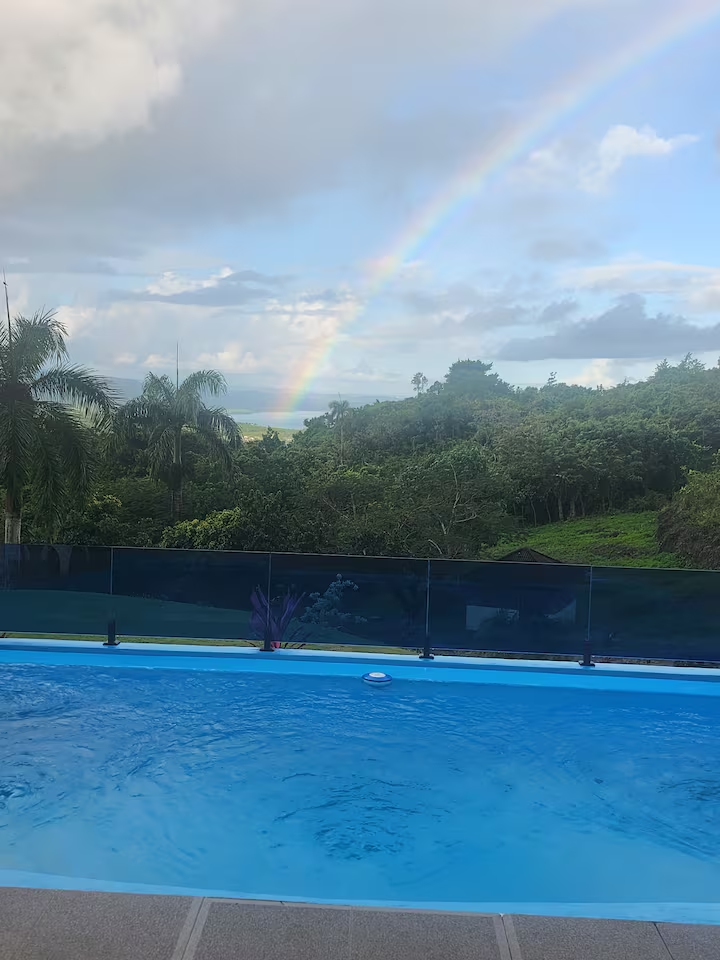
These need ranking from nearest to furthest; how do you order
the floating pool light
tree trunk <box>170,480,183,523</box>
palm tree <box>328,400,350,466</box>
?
the floating pool light, tree trunk <box>170,480,183,523</box>, palm tree <box>328,400,350,466</box>

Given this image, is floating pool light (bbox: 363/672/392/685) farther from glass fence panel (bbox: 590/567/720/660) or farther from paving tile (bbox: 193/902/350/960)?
paving tile (bbox: 193/902/350/960)

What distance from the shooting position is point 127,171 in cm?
1975

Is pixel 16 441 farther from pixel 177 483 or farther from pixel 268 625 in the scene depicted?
pixel 177 483

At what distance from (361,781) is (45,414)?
12.1 meters

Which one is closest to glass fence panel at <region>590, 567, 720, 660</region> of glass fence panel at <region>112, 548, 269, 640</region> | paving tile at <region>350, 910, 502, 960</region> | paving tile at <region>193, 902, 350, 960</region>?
glass fence panel at <region>112, 548, 269, 640</region>

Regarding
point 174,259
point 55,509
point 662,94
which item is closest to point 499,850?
point 55,509

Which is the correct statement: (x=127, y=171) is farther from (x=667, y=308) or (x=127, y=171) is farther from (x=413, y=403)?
(x=667, y=308)

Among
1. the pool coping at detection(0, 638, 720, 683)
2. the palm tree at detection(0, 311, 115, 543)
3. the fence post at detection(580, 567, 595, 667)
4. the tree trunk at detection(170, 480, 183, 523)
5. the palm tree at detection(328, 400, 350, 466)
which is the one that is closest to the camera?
the pool coping at detection(0, 638, 720, 683)

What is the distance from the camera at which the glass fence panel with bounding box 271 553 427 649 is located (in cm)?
967

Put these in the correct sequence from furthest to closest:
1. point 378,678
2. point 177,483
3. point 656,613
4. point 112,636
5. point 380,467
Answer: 1. point 380,467
2. point 177,483
3. point 112,636
4. point 656,613
5. point 378,678

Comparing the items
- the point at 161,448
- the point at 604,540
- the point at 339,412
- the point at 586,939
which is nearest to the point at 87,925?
the point at 586,939

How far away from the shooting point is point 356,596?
9742 mm

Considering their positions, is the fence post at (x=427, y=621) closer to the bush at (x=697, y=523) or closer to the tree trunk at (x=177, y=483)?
the tree trunk at (x=177, y=483)

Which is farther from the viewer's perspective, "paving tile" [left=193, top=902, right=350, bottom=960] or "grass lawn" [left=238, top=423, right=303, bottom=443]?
"grass lawn" [left=238, top=423, right=303, bottom=443]
